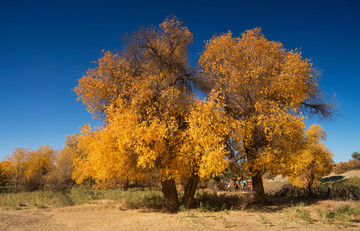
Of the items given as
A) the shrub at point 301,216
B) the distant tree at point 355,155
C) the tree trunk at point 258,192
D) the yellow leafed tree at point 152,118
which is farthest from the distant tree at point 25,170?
the distant tree at point 355,155

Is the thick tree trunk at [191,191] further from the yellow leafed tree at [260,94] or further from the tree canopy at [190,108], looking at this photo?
the yellow leafed tree at [260,94]

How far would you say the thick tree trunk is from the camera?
39.3 ft

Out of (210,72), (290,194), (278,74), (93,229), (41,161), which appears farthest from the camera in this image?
(41,161)

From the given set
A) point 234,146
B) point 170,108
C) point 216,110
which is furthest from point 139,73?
point 234,146

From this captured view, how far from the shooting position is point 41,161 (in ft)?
126

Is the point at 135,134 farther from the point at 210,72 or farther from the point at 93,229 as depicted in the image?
the point at 210,72

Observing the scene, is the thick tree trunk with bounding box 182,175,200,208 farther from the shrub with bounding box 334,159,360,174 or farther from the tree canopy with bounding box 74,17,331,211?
the shrub with bounding box 334,159,360,174

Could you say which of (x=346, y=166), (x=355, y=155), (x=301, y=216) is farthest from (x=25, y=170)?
(x=355, y=155)

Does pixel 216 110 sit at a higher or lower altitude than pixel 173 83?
lower

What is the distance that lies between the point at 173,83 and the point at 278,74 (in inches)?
232

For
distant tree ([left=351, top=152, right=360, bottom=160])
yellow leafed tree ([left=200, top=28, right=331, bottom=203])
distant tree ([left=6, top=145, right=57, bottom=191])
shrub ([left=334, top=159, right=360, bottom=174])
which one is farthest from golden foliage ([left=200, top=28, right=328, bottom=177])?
distant tree ([left=351, top=152, right=360, bottom=160])

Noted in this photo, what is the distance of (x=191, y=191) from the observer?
12.2 meters

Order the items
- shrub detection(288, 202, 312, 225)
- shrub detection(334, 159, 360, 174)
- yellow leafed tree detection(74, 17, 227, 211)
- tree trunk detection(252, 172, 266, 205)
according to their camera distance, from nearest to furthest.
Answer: shrub detection(288, 202, 312, 225), yellow leafed tree detection(74, 17, 227, 211), tree trunk detection(252, 172, 266, 205), shrub detection(334, 159, 360, 174)

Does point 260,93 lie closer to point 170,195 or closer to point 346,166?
point 170,195
